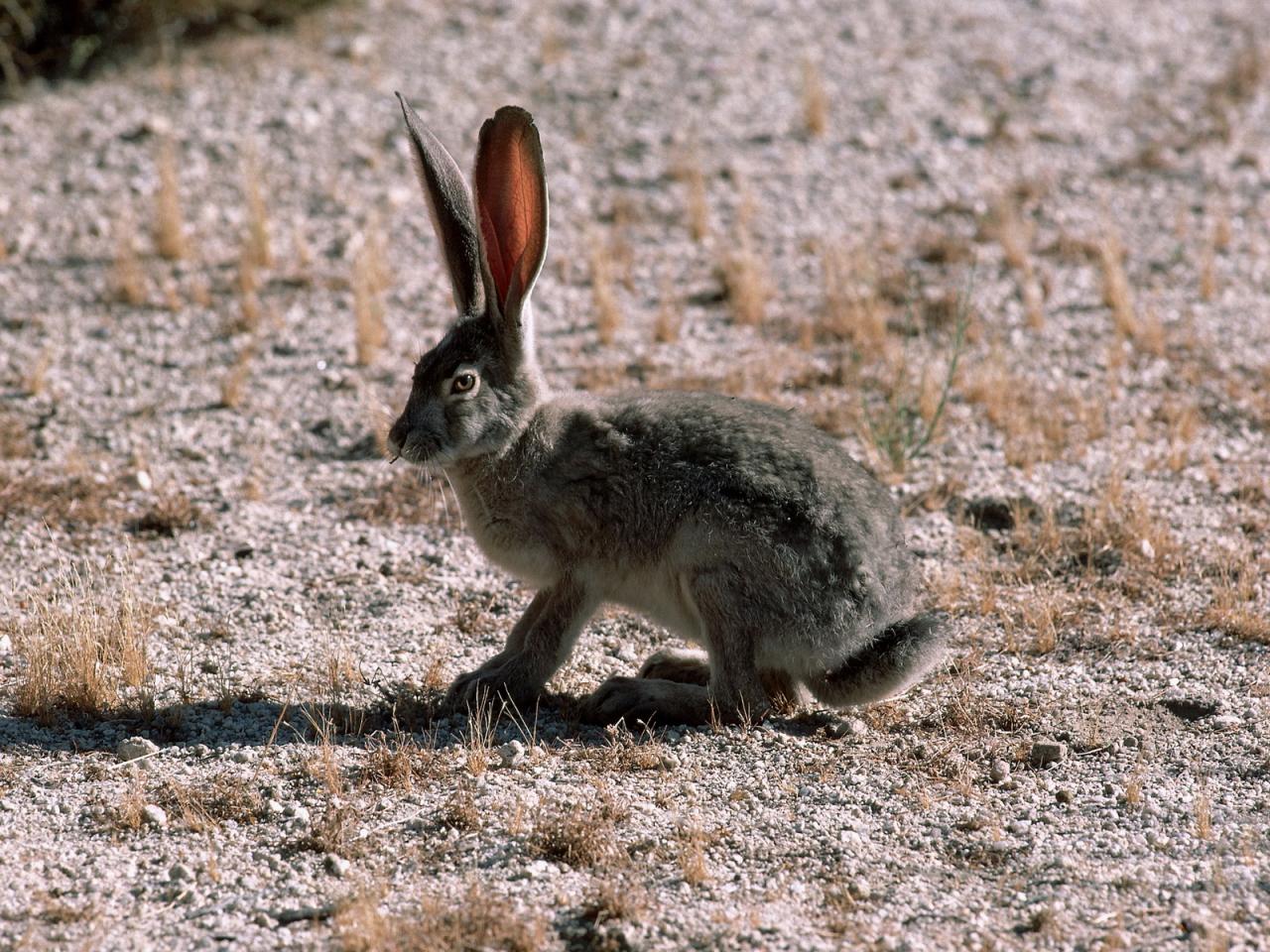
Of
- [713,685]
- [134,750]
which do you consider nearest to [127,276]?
[134,750]

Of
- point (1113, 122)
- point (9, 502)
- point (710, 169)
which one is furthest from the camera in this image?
point (1113, 122)

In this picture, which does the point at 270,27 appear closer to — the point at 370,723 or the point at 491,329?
the point at 491,329

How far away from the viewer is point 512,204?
21.2ft

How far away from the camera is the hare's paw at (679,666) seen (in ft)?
22.6

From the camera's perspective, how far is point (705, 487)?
20.6 ft

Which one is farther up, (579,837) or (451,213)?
(451,213)

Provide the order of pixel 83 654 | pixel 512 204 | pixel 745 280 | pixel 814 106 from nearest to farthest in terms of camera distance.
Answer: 1. pixel 83 654
2. pixel 512 204
3. pixel 745 280
4. pixel 814 106

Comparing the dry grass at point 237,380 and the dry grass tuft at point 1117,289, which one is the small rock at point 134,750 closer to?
the dry grass at point 237,380

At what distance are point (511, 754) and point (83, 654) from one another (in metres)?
1.79

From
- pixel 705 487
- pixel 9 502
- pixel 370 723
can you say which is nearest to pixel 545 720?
pixel 370 723

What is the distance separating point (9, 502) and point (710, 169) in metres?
6.69

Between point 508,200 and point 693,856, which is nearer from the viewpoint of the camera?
point 693,856

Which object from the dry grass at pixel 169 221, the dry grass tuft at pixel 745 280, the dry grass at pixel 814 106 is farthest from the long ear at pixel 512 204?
the dry grass at pixel 814 106

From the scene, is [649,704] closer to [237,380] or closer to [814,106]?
[237,380]
